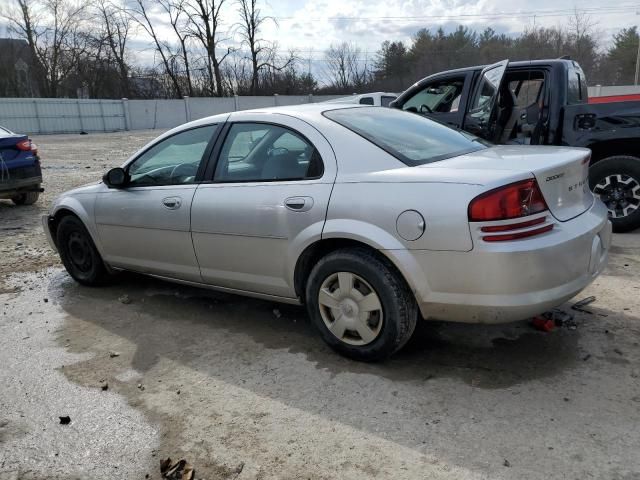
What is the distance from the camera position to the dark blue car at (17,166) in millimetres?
8125

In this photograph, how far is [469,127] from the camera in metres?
6.19

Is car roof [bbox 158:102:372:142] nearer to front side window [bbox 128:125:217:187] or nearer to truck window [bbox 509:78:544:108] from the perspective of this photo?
front side window [bbox 128:125:217:187]

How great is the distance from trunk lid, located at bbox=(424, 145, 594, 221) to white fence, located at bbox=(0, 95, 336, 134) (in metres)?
33.8

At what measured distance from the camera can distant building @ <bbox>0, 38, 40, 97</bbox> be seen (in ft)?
137

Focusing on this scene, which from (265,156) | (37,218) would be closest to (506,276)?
(265,156)

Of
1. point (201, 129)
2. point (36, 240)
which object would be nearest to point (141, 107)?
point (36, 240)

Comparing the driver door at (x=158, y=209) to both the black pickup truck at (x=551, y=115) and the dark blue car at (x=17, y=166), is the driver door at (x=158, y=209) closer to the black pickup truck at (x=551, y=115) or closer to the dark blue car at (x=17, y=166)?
the black pickup truck at (x=551, y=115)

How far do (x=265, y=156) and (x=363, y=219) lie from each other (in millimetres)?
1003

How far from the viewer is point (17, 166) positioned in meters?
8.27

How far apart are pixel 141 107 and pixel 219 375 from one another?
121 ft

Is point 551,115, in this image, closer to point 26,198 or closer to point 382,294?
point 382,294

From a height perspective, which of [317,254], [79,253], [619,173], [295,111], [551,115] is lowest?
[79,253]

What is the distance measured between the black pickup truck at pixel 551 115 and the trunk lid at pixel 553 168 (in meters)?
2.73

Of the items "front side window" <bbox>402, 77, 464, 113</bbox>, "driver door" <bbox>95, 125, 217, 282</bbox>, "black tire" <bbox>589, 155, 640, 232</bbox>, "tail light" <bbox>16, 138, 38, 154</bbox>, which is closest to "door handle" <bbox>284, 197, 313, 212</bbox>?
"driver door" <bbox>95, 125, 217, 282</bbox>
